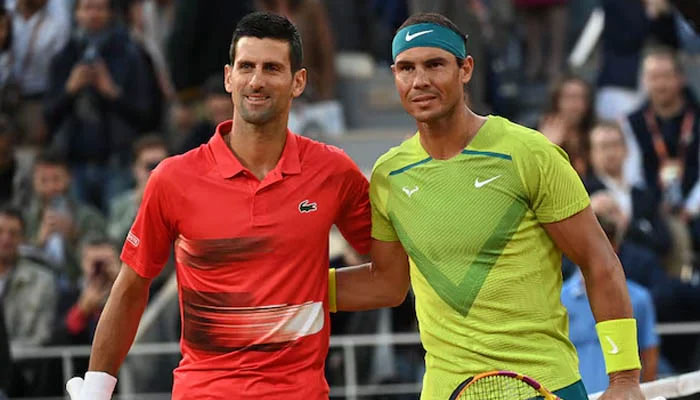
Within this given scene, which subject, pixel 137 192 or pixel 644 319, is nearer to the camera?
pixel 644 319

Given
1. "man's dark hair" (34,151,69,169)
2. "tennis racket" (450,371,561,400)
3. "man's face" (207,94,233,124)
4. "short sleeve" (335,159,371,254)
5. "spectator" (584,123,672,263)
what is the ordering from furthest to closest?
"man's dark hair" (34,151,69,169)
"man's face" (207,94,233,124)
"spectator" (584,123,672,263)
"short sleeve" (335,159,371,254)
"tennis racket" (450,371,561,400)

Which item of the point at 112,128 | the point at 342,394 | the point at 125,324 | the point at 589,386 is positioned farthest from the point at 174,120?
the point at 125,324

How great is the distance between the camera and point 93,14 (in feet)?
41.0

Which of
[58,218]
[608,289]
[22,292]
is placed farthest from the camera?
[58,218]

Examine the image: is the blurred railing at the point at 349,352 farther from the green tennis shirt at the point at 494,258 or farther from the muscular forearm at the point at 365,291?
the green tennis shirt at the point at 494,258

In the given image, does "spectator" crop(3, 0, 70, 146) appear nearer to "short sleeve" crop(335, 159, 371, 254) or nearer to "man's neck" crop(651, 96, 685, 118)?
"man's neck" crop(651, 96, 685, 118)

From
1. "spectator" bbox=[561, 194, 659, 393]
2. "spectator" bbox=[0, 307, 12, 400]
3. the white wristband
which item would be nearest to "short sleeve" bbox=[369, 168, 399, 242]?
the white wristband

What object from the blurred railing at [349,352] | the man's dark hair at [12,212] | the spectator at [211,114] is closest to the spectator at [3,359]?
the blurred railing at [349,352]

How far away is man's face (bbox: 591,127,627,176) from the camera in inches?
425

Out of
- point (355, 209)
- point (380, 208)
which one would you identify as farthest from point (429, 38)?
point (355, 209)

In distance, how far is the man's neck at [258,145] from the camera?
593cm

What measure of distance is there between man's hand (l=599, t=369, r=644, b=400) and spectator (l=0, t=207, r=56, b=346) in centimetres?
630

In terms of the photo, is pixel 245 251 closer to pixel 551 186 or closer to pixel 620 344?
pixel 551 186

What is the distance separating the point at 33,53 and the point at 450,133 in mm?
7895
